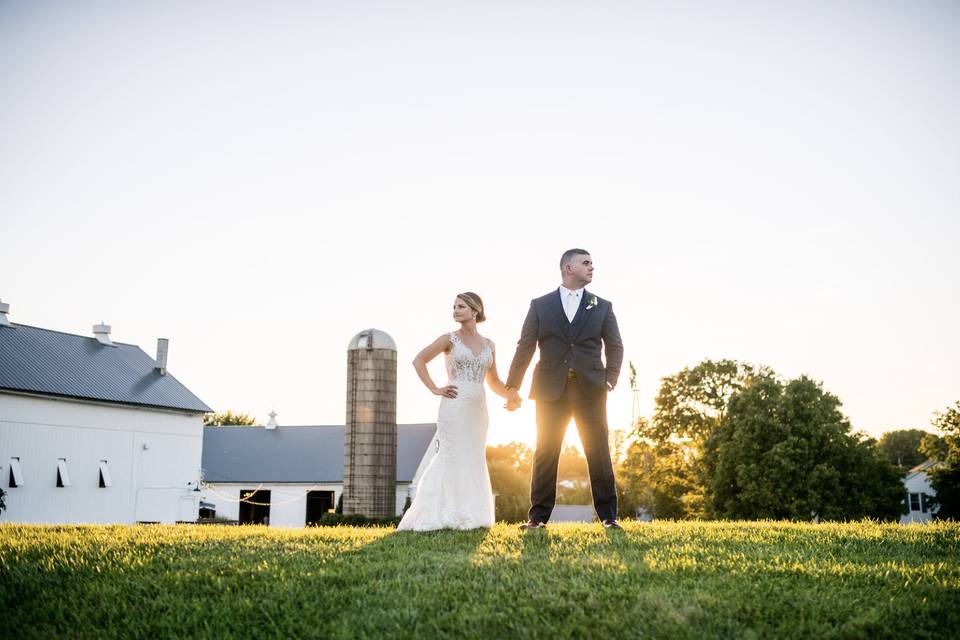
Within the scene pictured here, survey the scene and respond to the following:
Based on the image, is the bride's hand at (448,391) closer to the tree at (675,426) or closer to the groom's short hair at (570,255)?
the groom's short hair at (570,255)

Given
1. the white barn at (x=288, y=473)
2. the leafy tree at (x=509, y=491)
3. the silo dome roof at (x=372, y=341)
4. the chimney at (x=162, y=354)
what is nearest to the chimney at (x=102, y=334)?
the chimney at (x=162, y=354)

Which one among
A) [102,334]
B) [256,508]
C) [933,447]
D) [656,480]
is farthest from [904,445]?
[102,334]

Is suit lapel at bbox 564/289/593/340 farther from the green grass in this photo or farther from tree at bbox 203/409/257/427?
tree at bbox 203/409/257/427

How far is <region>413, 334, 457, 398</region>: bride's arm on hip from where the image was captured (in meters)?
9.27

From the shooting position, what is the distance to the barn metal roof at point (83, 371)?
41.3 meters

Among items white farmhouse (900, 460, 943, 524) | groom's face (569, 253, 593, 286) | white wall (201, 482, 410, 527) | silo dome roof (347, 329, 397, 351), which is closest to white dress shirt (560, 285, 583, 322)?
groom's face (569, 253, 593, 286)

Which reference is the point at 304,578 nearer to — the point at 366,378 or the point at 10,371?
the point at 366,378

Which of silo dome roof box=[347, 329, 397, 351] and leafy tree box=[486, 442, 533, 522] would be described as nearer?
silo dome roof box=[347, 329, 397, 351]

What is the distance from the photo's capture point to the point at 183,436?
158 feet

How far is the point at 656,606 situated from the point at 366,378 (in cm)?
2269

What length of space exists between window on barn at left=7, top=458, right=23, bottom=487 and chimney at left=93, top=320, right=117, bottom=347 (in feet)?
33.2

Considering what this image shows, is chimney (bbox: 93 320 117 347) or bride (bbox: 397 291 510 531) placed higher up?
chimney (bbox: 93 320 117 347)

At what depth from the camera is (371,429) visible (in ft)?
87.0

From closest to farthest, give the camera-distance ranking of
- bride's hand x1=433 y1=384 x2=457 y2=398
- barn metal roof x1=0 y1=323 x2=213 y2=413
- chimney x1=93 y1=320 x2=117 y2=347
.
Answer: bride's hand x1=433 y1=384 x2=457 y2=398
barn metal roof x1=0 y1=323 x2=213 y2=413
chimney x1=93 y1=320 x2=117 y2=347
